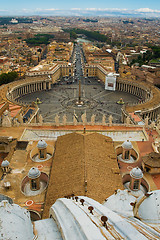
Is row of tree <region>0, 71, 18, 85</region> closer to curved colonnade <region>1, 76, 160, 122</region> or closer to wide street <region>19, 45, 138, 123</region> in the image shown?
curved colonnade <region>1, 76, 160, 122</region>

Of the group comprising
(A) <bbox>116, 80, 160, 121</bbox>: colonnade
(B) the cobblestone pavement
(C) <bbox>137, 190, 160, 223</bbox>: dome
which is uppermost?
(C) <bbox>137, 190, 160, 223</bbox>: dome

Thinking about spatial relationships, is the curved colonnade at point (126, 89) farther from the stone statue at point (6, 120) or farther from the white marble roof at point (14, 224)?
the white marble roof at point (14, 224)

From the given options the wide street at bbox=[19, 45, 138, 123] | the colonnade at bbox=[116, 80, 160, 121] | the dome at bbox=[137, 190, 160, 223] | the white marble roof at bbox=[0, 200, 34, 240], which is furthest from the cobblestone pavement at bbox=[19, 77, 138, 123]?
the white marble roof at bbox=[0, 200, 34, 240]

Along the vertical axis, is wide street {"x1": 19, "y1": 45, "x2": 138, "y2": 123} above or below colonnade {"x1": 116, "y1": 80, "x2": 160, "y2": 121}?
below

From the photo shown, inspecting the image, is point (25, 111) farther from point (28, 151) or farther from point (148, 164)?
point (148, 164)

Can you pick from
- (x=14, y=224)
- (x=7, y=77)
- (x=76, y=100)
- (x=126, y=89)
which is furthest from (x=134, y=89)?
(x=14, y=224)

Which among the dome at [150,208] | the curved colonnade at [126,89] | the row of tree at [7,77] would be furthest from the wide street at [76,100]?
the dome at [150,208]

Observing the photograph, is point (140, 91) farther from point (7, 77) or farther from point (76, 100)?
point (7, 77)

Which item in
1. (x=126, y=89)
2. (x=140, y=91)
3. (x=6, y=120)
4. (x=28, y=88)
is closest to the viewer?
(x=6, y=120)
